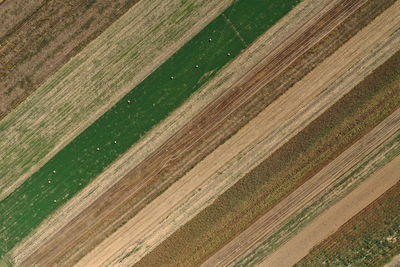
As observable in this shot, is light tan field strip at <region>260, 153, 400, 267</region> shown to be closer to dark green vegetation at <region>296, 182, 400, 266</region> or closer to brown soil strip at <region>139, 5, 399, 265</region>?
dark green vegetation at <region>296, 182, 400, 266</region>

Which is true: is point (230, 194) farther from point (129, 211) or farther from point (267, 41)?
point (267, 41)

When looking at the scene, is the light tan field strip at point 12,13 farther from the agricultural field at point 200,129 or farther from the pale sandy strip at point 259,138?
the pale sandy strip at point 259,138

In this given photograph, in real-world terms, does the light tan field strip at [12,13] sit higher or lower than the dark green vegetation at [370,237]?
higher

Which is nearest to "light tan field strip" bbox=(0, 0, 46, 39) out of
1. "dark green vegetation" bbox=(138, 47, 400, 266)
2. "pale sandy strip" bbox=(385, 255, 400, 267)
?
"dark green vegetation" bbox=(138, 47, 400, 266)

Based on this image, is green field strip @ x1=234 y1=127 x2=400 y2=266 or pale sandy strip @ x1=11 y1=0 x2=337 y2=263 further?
green field strip @ x1=234 y1=127 x2=400 y2=266

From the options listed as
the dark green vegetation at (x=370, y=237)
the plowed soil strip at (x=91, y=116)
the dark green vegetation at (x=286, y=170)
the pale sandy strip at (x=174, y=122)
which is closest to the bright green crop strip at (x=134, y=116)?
the plowed soil strip at (x=91, y=116)

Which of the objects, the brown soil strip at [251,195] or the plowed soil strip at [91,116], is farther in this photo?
the plowed soil strip at [91,116]
